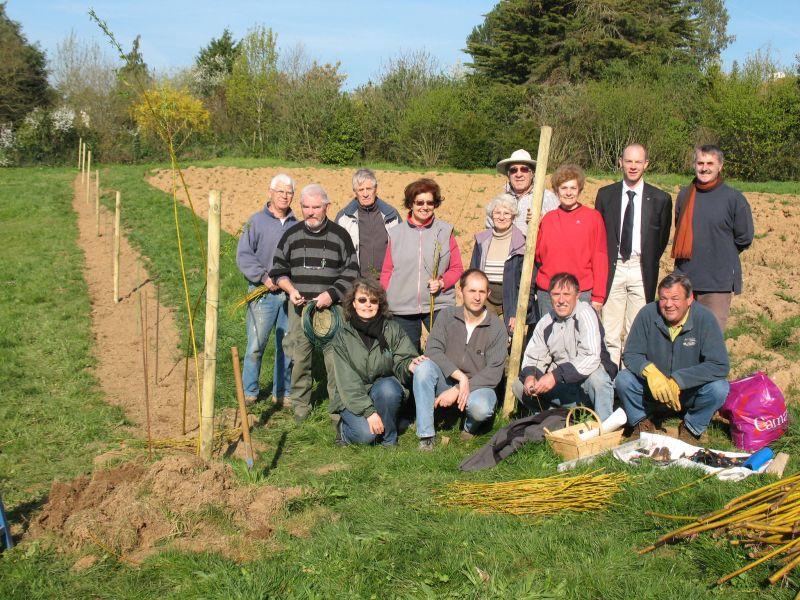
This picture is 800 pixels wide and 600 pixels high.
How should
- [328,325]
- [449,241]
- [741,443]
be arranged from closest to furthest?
[741,443] < [328,325] < [449,241]

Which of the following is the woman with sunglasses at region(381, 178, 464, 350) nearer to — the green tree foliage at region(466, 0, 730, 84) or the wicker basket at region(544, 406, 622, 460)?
the wicker basket at region(544, 406, 622, 460)

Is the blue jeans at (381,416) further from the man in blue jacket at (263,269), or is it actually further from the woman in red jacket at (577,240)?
the woman in red jacket at (577,240)

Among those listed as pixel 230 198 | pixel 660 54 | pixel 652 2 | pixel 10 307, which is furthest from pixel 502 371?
pixel 652 2

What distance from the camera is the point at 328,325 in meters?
5.77

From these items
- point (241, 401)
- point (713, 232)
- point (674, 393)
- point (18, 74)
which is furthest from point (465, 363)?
point (18, 74)

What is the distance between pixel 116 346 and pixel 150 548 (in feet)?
17.9

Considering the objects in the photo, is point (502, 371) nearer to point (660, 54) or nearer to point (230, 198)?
point (230, 198)

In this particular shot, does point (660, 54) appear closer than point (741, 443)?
No

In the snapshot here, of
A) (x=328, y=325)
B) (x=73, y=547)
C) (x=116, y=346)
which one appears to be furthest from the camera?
(x=116, y=346)

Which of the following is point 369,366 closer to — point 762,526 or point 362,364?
point 362,364

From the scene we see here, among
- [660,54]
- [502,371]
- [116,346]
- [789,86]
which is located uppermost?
[660,54]

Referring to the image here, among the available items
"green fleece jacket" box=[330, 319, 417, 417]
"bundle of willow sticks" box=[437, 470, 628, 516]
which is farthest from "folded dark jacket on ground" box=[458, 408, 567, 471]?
"green fleece jacket" box=[330, 319, 417, 417]

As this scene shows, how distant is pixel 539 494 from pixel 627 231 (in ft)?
9.03

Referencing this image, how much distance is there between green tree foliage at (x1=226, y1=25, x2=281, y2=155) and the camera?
39.4 m
